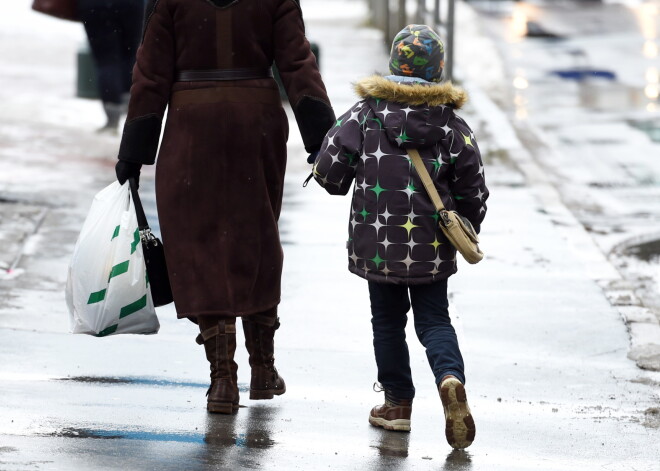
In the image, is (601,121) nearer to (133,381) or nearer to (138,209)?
(133,381)

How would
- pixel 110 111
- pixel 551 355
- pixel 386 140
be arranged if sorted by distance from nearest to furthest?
1. pixel 386 140
2. pixel 551 355
3. pixel 110 111

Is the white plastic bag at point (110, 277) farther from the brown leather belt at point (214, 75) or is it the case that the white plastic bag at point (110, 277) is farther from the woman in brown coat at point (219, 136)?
the brown leather belt at point (214, 75)

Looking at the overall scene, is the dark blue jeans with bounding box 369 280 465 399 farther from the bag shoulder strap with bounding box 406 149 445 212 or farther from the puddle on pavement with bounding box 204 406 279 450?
the puddle on pavement with bounding box 204 406 279 450

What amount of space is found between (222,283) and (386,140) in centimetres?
92

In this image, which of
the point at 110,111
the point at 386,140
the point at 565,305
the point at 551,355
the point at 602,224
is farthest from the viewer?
the point at 110,111

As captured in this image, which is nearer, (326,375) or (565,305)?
(326,375)

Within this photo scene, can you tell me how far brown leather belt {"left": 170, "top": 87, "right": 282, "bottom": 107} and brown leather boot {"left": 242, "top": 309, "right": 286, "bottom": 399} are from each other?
896mm

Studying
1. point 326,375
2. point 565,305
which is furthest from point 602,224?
point 326,375

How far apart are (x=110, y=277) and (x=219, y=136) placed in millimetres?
692

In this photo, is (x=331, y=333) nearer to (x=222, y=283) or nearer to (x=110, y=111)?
(x=222, y=283)

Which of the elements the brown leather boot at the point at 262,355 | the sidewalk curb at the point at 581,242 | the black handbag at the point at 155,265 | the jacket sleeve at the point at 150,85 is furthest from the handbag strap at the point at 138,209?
the sidewalk curb at the point at 581,242

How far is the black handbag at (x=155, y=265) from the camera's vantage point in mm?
5512

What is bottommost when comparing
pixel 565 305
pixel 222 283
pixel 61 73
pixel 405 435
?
pixel 61 73

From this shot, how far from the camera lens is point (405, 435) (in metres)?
5.31
